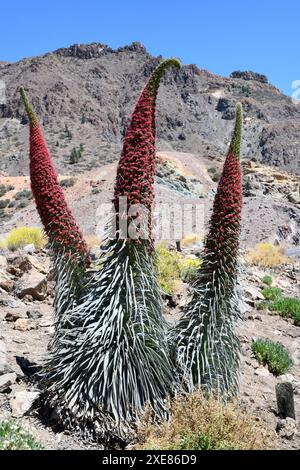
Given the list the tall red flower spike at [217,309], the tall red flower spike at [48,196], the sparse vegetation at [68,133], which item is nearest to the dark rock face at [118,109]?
the sparse vegetation at [68,133]

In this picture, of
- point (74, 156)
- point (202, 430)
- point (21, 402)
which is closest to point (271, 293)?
point (202, 430)

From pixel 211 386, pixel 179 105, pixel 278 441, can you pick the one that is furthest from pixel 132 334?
pixel 179 105

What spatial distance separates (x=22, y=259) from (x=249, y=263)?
7794 millimetres

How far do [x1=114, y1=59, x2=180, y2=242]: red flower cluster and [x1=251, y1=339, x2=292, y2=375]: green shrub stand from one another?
3829 mm

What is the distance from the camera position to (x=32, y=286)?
24.0ft

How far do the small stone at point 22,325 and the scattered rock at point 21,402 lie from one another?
186 centimetres

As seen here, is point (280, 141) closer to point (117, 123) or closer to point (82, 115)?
point (117, 123)

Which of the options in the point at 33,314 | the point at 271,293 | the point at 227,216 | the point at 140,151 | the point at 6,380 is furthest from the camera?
the point at 271,293

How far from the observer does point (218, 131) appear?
7950cm

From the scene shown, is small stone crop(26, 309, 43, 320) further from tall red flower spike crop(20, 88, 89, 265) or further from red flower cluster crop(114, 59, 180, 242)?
red flower cluster crop(114, 59, 180, 242)

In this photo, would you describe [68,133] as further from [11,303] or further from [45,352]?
[45,352]

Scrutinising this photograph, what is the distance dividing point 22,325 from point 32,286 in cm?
115

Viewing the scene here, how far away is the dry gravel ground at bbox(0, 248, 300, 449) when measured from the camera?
13.6 ft

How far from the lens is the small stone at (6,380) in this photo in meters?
4.46
